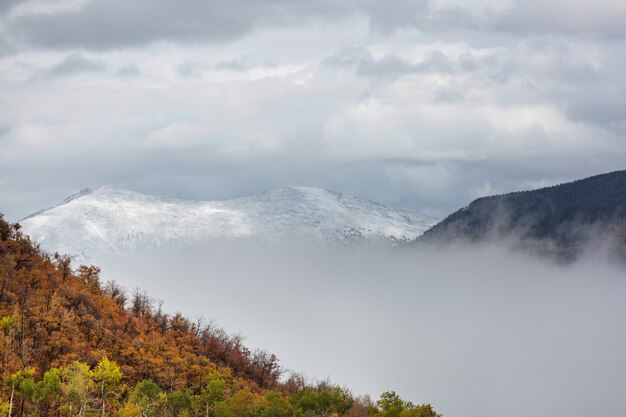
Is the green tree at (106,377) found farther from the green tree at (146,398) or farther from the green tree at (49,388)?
the green tree at (49,388)

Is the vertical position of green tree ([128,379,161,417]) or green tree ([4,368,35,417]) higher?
green tree ([4,368,35,417])

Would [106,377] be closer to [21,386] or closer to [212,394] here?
[21,386]

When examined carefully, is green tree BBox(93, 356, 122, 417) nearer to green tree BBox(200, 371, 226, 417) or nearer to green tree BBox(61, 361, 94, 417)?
green tree BBox(61, 361, 94, 417)

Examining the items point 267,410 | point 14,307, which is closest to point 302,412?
point 267,410

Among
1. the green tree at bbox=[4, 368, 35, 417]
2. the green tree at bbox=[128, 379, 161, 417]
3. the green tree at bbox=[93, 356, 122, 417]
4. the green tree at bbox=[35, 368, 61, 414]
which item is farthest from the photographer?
the green tree at bbox=[128, 379, 161, 417]

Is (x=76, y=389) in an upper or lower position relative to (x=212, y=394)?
upper

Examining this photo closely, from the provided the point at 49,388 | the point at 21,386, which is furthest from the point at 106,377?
the point at 21,386

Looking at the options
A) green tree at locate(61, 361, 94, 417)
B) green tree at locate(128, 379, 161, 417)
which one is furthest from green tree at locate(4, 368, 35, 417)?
green tree at locate(128, 379, 161, 417)

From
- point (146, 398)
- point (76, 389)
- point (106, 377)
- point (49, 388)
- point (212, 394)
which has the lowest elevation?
point (212, 394)

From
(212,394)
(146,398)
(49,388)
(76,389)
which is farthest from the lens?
(212,394)

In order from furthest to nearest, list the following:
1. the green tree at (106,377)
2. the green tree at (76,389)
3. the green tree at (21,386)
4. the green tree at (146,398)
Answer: the green tree at (146,398) → the green tree at (106,377) → the green tree at (76,389) → the green tree at (21,386)

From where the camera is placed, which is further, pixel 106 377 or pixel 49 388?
pixel 106 377

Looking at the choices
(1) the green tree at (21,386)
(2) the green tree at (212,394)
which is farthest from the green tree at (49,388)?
(2) the green tree at (212,394)

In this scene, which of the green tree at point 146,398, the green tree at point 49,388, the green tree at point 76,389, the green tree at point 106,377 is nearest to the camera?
the green tree at point 49,388
